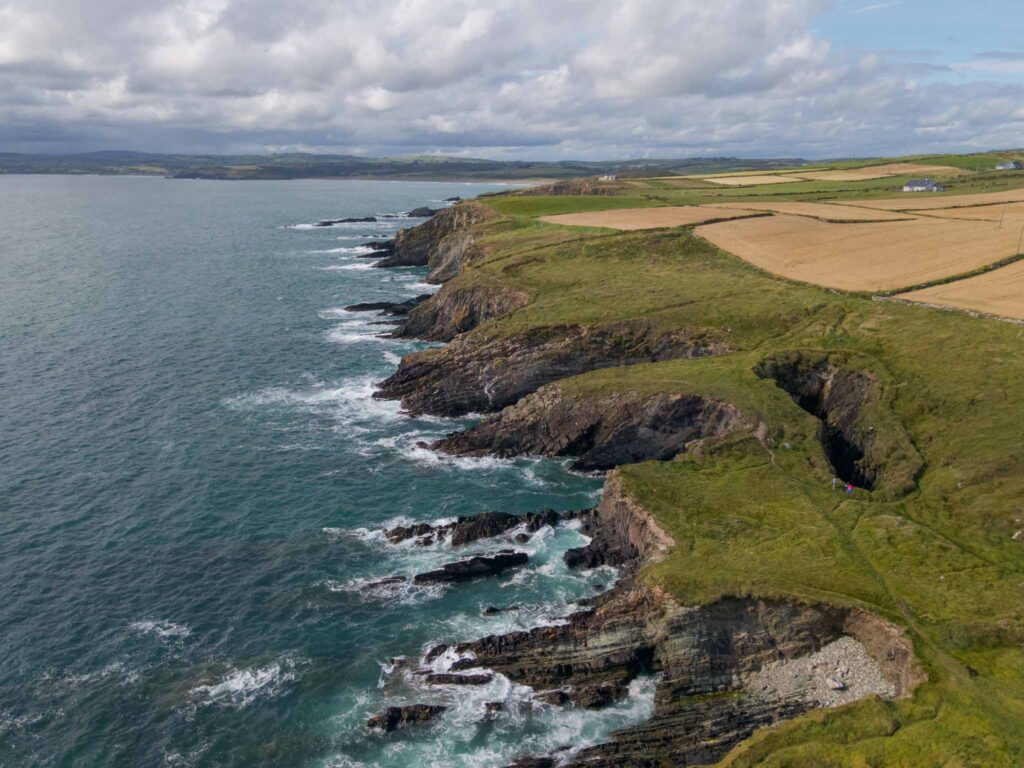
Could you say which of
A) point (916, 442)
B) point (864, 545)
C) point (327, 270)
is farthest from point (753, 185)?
point (864, 545)

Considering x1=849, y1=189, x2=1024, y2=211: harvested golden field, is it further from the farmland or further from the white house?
the farmland

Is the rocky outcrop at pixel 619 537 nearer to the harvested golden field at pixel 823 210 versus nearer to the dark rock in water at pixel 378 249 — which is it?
the harvested golden field at pixel 823 210

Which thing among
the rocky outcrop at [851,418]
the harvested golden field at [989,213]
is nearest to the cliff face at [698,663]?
the rocky outcrop at [851,418]

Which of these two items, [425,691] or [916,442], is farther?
[916,442]

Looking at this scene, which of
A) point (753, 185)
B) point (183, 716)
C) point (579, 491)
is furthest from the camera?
point (753, 185)

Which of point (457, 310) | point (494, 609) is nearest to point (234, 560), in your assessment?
point (494, 609)

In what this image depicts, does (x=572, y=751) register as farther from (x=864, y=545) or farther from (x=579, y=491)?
(x=579, y=491)

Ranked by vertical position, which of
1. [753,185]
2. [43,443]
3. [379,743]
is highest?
[753,185]
